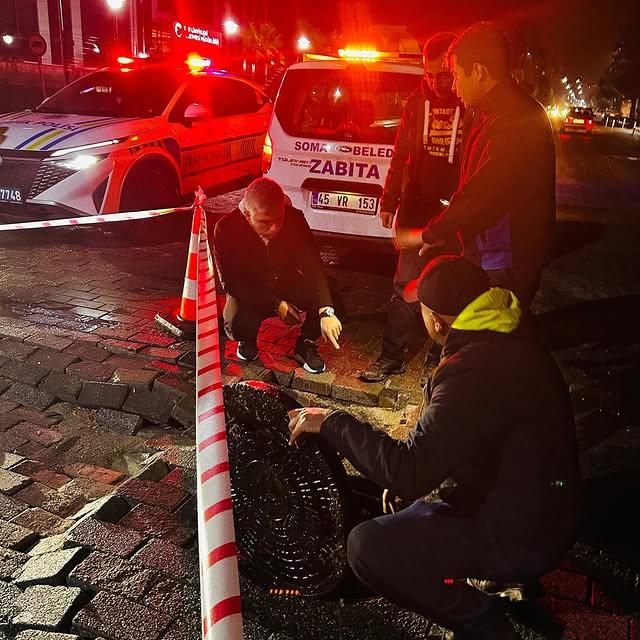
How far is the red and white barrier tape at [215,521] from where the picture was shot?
1811mm

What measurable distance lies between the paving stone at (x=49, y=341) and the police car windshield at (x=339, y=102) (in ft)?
9.77

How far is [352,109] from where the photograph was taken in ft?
21.0

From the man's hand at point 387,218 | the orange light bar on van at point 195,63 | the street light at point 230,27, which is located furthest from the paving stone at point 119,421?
the street light at point 230,27

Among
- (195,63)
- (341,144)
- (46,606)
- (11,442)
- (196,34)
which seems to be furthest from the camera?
(196,34)

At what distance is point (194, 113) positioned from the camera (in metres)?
8.05

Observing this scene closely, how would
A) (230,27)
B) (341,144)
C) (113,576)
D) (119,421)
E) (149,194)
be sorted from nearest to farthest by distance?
(113,576)
(119,421)
(341,144)
(149,194)
(230,27)

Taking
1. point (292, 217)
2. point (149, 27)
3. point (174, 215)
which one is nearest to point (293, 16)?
point (149, 27)

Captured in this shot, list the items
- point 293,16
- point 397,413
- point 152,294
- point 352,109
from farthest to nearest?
point 293,16, point 352,109, point 152,294, point 397,413

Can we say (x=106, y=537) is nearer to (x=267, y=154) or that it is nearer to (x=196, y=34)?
(x=267, y=154)

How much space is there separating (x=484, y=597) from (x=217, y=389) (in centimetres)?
138

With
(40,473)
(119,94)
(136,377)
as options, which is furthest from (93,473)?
(119,94)

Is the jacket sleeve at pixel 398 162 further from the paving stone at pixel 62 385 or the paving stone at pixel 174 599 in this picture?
the paving stone at pixel 174 599

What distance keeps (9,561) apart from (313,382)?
6.51 ft

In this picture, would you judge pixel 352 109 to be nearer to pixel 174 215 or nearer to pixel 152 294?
pixel 152 294
